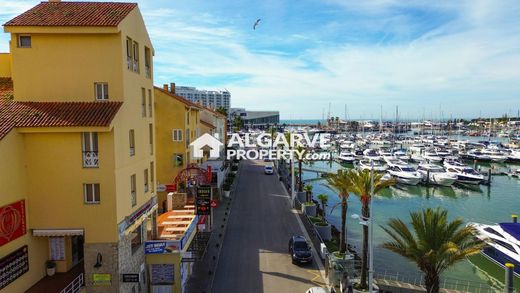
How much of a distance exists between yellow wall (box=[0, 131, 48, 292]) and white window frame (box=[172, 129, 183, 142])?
2300 cm

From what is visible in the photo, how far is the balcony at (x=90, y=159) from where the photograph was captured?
18438 mm

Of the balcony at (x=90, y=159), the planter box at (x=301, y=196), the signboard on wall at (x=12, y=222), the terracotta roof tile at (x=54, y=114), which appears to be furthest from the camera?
the planter box at (x=301, y=196)

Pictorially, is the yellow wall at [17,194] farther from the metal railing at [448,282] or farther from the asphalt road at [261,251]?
the metal railing at [448,282]

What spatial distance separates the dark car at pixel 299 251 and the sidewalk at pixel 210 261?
5673 millimetres

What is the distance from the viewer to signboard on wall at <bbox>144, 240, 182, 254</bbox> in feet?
74.3

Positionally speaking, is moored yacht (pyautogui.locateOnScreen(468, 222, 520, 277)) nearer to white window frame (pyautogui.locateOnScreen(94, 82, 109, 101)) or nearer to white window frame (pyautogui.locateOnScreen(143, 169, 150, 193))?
white window frame (pyautogui.locateOnScreen(143, 169, 150, 193))

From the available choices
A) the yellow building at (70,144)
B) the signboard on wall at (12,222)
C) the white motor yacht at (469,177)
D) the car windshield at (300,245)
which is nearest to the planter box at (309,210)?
the car windshield at (300,245)

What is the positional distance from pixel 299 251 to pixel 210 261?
656cm

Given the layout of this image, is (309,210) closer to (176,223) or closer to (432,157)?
(176,223)

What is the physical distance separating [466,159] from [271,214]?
251 feet

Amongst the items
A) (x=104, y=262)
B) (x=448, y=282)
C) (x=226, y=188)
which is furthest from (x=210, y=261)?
(x=226, y=188)

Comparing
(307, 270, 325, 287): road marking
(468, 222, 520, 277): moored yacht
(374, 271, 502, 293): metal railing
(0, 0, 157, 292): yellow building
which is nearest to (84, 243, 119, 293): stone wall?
(0, 0, 157, 292): yellow building

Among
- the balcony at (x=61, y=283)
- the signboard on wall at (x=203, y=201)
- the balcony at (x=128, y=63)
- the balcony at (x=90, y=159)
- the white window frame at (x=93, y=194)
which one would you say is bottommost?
the balcony at (x=61, y=283)

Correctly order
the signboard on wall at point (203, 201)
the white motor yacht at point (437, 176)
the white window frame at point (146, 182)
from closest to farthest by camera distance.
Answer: the white window frame at point (146, 182) → the signboard on wall at point (203, 201) → the white motor yacht at point (437, 176)
